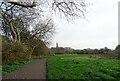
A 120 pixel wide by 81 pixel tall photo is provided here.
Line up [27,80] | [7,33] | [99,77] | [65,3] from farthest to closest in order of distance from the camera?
[7,33]
[65,3]
[99,77]
[27,80]

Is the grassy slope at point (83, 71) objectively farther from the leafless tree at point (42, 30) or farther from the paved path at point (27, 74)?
the leafless tree at point (42, 30)

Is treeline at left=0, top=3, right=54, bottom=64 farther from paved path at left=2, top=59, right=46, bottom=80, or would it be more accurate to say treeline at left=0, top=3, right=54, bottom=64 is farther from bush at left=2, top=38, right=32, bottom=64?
paved path at left=2, top=59, right=46, bottom=80

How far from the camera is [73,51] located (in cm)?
7350

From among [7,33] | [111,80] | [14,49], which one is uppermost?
[7,33]

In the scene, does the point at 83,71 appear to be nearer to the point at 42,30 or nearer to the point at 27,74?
the point at 27,74

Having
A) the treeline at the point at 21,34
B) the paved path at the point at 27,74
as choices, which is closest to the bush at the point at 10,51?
the treeline at the point at 21,34

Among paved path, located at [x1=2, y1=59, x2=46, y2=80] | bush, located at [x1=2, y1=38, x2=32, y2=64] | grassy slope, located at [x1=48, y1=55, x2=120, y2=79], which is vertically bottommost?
paved path, located at [x1=2, y1=59, x2=46, y2=80]

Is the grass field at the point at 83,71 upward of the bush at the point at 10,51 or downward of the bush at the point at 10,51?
downward

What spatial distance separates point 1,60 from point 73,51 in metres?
54.7

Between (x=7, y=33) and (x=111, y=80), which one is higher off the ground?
(x=7, y=33)

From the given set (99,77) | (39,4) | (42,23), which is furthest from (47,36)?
(99,77)

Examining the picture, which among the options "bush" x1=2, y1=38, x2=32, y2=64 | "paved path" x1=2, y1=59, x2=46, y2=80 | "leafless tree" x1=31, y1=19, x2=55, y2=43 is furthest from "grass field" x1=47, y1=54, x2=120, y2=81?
"leafless tree" x1=31, y1=19, x2=55, y2=43

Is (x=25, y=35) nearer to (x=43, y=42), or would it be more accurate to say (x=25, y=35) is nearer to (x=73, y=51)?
(x=43, y=42)

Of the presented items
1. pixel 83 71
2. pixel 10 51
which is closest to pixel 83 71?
pixel 83 71
